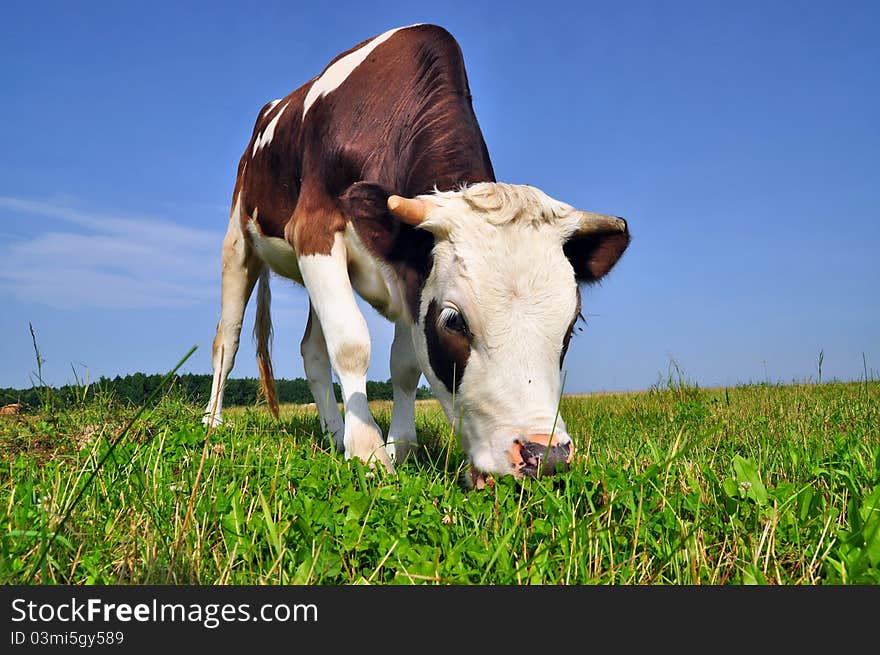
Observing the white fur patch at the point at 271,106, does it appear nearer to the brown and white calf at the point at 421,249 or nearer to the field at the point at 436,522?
the brown and white calf at the point at 421,249

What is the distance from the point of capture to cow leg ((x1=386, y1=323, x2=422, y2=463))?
17.1 feet

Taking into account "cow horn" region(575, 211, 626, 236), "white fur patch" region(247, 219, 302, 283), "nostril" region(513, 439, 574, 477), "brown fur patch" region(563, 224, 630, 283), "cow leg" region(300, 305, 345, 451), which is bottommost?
"nostril" region(513, 439, 574, 477)

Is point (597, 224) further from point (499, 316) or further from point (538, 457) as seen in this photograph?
point (538, 457)

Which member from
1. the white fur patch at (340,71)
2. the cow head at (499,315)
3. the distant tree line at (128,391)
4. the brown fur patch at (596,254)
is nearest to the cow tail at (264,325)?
the distant tree line at (128,391)

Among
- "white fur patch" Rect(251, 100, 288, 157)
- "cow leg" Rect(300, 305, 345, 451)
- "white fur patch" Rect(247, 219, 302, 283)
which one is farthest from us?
"white fur patch" Rect(251, 100, 288, 157)

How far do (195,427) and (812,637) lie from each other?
4270 mm

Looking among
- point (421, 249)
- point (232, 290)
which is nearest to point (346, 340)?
point (421, 249)

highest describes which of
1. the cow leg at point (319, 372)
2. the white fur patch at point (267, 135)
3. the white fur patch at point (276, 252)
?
the white fur patch at point (267, 135)

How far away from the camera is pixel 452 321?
153 inches

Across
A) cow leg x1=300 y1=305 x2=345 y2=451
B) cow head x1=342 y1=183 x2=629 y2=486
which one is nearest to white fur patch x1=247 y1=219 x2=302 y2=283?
cow leg x1=300 y1=305 x2=345 y2=451

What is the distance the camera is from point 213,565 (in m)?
2.45

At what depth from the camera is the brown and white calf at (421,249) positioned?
3.63 m

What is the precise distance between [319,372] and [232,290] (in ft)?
5.20

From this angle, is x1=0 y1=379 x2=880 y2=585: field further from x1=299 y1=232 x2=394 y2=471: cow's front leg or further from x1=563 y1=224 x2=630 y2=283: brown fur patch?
x1=563 y1=224 x2=630 y2=283: brown fur patch
